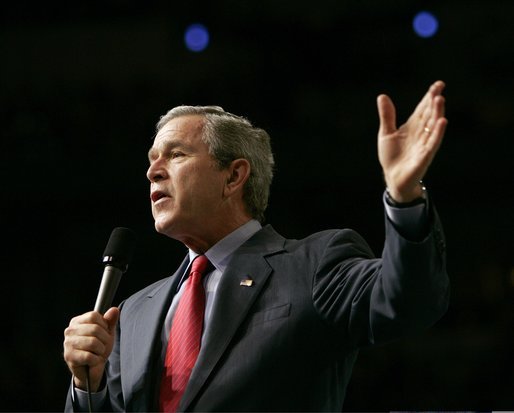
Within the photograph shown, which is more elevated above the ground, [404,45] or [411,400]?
[404,45]

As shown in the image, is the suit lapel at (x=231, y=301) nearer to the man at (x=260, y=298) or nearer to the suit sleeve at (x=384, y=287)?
the man at (x=260, y=298)

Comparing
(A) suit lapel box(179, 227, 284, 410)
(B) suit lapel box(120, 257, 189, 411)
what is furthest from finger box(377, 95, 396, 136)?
(B) suit lapel box(120, 257, 189, 411)

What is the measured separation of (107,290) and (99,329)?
0.42 feet

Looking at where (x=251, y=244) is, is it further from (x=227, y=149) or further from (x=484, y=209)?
(x=484, y=209)

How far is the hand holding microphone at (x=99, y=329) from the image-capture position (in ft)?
6.41

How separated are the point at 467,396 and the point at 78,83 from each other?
4776 mm

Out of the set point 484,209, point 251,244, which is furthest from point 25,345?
point 251,244

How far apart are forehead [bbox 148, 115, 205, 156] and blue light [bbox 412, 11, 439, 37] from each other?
5.53 m

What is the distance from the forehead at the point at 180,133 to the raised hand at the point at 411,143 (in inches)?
36.7

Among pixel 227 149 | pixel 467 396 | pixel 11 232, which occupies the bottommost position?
pixel 467 396

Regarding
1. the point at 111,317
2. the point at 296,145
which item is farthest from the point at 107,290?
the point at 296,145

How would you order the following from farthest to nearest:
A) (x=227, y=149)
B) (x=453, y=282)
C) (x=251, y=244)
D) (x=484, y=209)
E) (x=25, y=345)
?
(x=484, y=209) < (x=453, y=282) < (x=25, y=345) < (x=227, y=149) < (x=251, y=244)

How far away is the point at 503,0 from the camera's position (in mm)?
8031

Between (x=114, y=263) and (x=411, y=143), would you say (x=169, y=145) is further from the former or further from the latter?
(x=411, y=143)
